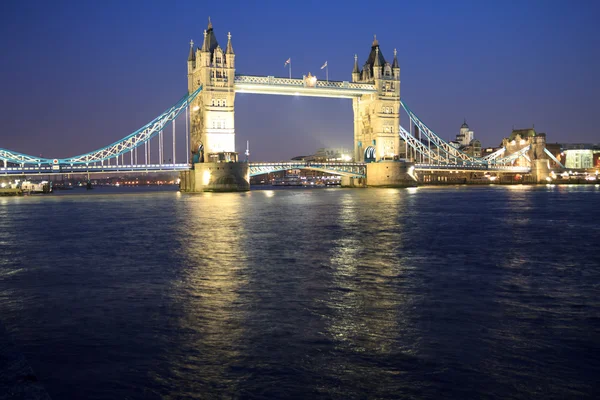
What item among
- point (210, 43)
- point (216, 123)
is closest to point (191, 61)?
point (210, 43)

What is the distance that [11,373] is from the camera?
437cm

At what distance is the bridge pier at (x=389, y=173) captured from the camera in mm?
81688

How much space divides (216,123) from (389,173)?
2716cm

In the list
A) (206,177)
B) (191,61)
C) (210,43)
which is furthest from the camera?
(191,61)

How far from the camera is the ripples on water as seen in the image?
19.4 feet

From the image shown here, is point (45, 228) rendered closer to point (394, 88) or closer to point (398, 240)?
point (398, 240)

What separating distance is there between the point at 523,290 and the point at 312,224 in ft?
49.3

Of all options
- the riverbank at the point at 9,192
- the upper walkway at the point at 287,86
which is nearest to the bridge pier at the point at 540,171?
the upper walkway at the point at 287,86

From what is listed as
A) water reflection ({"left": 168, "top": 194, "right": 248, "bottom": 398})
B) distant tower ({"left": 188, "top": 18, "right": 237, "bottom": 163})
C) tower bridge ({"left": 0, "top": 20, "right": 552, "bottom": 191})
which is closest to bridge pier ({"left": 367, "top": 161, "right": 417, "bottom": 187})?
tower bridge ({"left": 0, "top": 20, "right": 552, "bottom": 191})

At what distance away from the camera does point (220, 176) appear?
6656 centimetres

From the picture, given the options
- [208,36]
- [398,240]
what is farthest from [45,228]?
[208,36]

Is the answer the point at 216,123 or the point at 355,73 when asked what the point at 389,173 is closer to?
the point at 355,73

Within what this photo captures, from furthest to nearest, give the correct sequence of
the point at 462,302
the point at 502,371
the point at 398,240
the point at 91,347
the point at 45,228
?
the point at 45,228
the point at 398,240
the point at 462,302
the point at 91,347
the point at 502,371

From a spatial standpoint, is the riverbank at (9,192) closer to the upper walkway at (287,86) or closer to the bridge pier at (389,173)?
the upper walkway at (287,86)
